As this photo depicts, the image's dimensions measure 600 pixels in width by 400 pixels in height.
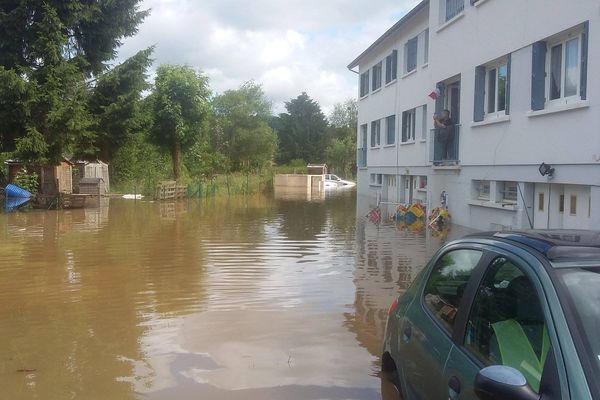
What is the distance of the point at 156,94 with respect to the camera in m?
34.8

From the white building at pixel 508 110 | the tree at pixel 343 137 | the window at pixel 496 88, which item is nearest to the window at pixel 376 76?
the white building at pixel 508 110

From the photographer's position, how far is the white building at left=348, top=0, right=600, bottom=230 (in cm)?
1117

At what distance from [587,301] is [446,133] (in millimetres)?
15603

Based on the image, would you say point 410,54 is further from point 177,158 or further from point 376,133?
point 177,158

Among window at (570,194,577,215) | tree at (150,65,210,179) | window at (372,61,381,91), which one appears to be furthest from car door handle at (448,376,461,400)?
tree at (150,65,210,179)

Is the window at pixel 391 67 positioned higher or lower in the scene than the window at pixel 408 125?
higher

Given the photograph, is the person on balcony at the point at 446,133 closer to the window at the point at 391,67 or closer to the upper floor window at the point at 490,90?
the upper floor window at the point at 490,90

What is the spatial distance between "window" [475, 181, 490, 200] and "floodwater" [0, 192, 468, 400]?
5.85 feet

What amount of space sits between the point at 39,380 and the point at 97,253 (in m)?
7.61

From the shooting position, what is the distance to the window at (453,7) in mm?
17223

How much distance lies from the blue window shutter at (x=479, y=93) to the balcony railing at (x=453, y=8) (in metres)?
2.34

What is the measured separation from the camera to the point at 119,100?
23641mm

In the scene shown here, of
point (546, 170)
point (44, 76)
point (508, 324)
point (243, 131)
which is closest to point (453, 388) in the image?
point (508, 324)

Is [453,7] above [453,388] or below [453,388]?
above
